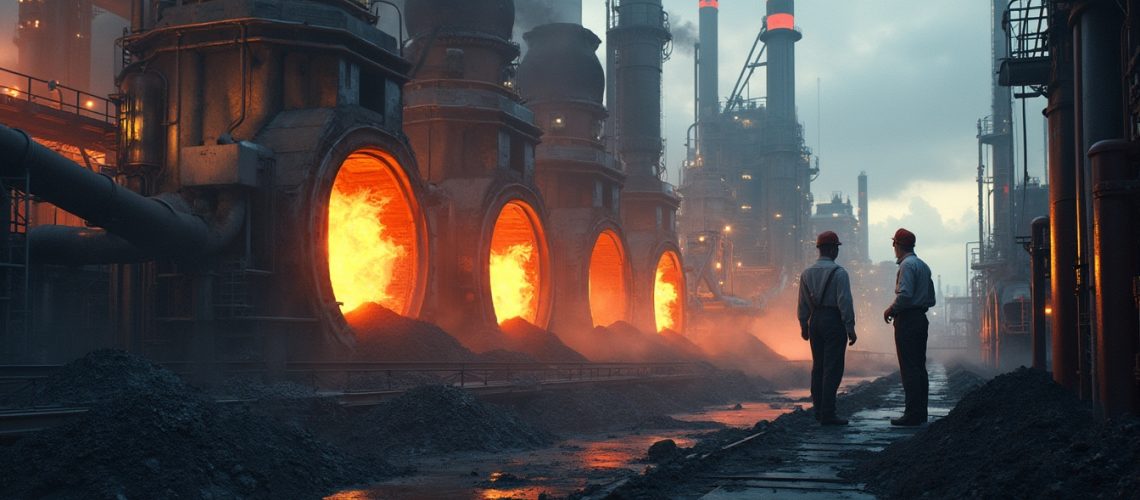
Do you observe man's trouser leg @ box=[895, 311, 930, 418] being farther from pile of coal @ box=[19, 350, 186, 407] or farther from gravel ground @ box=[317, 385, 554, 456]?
pile of coal @ box=[19, 350, 186, 407]

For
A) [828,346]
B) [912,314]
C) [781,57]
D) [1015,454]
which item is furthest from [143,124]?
[781,57]

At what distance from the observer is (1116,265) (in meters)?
6.65

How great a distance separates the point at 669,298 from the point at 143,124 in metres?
34.1

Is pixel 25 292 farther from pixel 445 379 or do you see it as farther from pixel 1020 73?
pixel 1020 73

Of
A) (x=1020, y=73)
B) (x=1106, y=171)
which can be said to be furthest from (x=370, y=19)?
(x=1106, y=171)

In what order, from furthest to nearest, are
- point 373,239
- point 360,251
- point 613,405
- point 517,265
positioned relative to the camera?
point 517,265 < point 360,251 < point 373,239 < point 613,405

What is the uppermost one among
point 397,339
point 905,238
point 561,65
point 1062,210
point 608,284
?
point 561,65

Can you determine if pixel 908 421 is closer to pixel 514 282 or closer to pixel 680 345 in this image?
pixel 514 282

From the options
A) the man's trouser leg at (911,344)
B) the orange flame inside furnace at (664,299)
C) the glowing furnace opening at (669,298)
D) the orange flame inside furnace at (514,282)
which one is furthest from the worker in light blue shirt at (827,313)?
the orange flame inside furnace at (664,299)

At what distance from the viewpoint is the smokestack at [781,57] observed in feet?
299

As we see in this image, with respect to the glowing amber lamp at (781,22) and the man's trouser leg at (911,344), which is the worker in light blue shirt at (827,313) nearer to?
the man's trouser leg at (911,344)

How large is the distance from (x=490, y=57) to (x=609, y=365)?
36.0 ft

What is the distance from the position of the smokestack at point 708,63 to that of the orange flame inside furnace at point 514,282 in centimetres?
6060

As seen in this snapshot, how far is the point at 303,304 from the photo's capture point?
22.5 m
